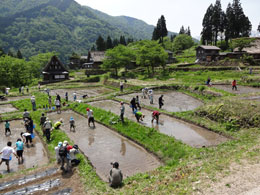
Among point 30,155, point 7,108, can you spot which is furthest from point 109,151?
point 7,108

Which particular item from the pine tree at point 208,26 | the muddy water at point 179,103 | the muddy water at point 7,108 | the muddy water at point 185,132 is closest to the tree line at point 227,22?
the pine tree at point 208,26

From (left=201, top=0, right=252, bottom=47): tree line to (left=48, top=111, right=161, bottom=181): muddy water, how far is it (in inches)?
2389

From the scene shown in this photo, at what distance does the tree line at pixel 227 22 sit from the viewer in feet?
201

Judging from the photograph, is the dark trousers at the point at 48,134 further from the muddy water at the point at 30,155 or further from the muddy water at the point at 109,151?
the muddy water at the point at 109,151

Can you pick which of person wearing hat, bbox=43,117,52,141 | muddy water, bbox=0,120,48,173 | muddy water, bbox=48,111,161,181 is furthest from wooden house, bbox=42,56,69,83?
person wearing hat, bbox=43,117,52,141

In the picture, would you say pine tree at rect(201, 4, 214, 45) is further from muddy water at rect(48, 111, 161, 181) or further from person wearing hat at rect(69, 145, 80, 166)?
person wearing hat at rect(69, 145, 80, 166)

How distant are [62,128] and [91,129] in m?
2.52

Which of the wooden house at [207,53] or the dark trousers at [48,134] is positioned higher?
the wooden house at [207,53]

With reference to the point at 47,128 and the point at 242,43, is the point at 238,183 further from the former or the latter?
the point at 242,43

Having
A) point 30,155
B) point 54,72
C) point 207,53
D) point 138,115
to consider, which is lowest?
point 30,155

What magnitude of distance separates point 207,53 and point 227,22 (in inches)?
697

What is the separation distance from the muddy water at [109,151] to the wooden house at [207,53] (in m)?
44.6

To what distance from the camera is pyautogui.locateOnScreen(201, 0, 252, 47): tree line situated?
61.2m

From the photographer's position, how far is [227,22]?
206 feet
